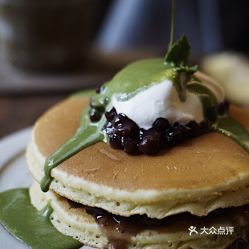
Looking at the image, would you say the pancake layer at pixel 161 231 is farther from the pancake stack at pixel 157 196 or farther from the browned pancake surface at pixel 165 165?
the browned pancake surface at pixel 165 165

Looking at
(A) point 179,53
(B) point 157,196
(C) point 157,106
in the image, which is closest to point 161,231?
(B) point 157,196

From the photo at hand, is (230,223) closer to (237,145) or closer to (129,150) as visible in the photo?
(237,145)

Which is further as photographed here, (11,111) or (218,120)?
(11,111)

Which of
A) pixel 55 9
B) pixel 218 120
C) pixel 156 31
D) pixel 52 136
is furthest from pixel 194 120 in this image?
pixel 156 31

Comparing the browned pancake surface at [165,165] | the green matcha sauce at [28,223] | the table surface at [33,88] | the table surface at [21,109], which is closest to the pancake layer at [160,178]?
the browned pancake surface at [165,165]

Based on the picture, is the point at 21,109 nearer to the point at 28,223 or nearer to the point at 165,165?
the point at 28,223

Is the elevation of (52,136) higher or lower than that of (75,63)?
higher

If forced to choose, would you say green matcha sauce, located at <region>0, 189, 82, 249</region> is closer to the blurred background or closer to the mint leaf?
the mint leaf
